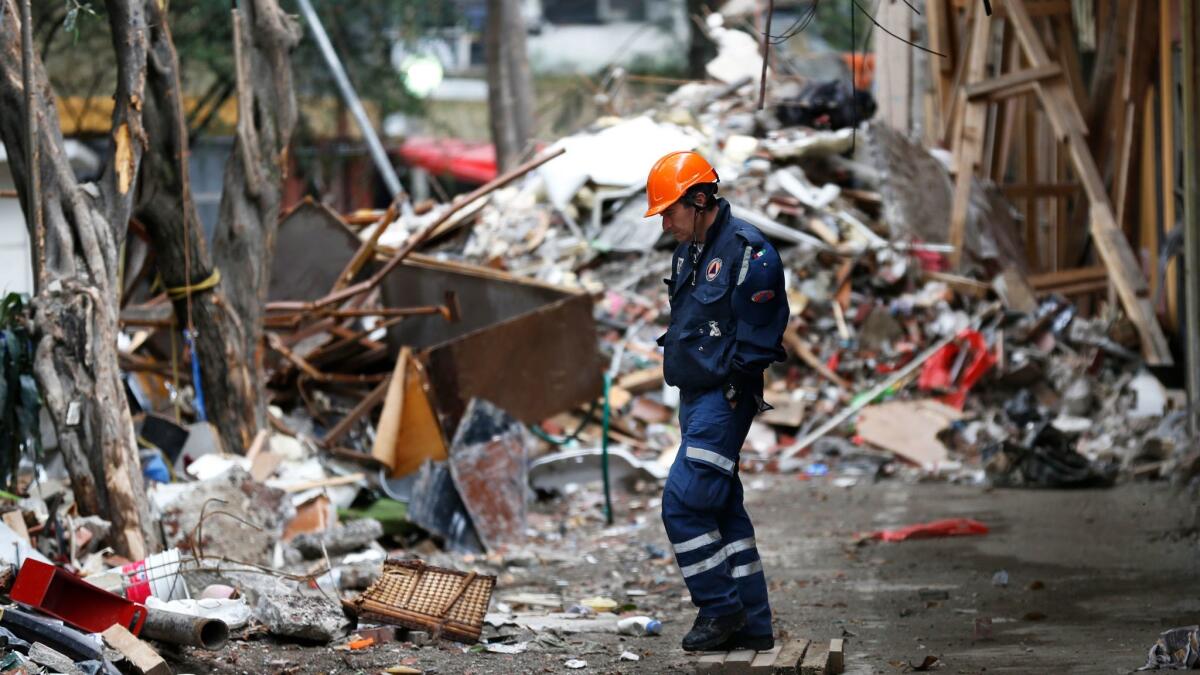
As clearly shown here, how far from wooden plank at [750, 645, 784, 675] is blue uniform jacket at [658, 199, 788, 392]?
0.97 meters

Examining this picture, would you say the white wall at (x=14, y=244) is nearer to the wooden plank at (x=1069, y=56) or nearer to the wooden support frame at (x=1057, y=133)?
the wooden support frame at (x=1057, y=133)

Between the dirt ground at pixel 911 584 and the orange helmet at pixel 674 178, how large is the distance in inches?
68.8

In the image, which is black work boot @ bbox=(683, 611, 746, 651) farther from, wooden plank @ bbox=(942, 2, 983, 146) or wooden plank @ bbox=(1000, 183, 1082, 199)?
wooden plank @ bbox=(1000, 183, 1082, 199)

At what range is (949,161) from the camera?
568 inches

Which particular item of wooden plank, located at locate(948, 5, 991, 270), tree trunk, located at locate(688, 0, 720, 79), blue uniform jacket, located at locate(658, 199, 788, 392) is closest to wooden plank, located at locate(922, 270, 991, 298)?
wooden plank, located at locate(948, 5, 991, 270)

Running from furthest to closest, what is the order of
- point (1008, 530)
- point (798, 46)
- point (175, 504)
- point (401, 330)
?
point (798, 46) < point (401, 330) < point (1008, 530) < point (175, 504)

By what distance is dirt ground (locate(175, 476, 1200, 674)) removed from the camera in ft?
17.4

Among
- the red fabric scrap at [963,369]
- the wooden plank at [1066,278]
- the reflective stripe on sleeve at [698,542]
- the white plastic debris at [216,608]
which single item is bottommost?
the red fabric scrap at [963,369]

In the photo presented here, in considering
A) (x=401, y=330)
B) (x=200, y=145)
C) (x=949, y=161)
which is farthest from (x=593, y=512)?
(x=200, y=145)

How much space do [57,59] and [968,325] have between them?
16346 millimetres

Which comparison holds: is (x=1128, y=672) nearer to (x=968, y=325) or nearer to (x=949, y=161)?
(x=968, y=325)

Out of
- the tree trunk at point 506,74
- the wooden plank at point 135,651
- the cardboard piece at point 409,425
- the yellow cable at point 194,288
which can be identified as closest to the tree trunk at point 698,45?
the tree trunk at point 506,74

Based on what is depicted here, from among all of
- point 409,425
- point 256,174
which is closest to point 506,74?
point 409,425

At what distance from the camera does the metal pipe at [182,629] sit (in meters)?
5.25
